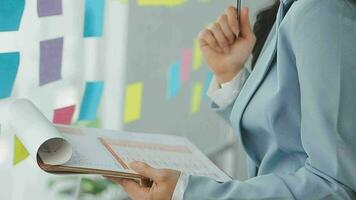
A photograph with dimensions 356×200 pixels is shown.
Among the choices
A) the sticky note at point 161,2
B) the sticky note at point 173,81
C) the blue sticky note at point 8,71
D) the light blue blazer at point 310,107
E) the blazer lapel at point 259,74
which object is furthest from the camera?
the sticky note at point 173,81

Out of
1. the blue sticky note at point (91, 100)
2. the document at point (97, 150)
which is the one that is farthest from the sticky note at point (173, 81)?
the document at point (97, 150)

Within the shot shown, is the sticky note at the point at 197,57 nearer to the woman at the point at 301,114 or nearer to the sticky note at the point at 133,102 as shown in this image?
the sticky note at the point at 133,102

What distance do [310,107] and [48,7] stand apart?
578mm

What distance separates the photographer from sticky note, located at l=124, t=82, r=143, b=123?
1.41 meters

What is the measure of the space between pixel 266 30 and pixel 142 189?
0.61 meters

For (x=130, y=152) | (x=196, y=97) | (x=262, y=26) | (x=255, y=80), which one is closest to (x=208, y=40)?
(x=262, y=26)

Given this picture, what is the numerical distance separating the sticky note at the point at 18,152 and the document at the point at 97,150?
0.13m

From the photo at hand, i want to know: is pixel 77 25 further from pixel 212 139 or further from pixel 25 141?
pixel 212 139

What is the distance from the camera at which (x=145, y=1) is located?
1.41m

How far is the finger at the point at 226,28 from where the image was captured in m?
1.16

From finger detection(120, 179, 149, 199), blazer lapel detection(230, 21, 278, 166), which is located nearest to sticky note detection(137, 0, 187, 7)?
blazer lapel detection(230, 21, 278, 166)

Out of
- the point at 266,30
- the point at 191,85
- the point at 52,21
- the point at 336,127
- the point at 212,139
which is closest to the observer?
the point at 336,127

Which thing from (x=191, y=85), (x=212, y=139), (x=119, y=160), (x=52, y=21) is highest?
(x=52, y=21)

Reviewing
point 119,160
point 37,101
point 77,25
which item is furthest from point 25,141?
point 77,25
